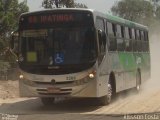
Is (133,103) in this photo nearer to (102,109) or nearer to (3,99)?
(102,109)

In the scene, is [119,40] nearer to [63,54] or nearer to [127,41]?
[127,41]

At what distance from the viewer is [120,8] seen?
89562 mm

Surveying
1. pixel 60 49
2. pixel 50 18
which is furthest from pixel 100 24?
pixel 60 49

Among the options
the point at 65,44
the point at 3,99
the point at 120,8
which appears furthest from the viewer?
the point at 120,8

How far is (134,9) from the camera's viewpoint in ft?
293

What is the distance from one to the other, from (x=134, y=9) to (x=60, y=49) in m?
73.7

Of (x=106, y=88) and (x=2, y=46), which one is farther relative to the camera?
(x=2, y=46)

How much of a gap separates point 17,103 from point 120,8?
233 ft

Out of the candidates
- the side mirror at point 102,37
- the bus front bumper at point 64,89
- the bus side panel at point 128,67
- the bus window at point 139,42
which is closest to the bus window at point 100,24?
the side mirror at point 102,37

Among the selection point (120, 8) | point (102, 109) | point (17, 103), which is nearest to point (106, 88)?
point (102, 109)

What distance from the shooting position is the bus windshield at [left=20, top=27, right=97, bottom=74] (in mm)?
16516

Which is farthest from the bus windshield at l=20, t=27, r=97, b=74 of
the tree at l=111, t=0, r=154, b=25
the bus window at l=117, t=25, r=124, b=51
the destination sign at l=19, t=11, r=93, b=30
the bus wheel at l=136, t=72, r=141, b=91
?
the tree at l=111, t=0, r=154, b=25

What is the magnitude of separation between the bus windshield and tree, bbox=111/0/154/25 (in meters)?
70.4

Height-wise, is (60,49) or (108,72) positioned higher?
(60,49)
